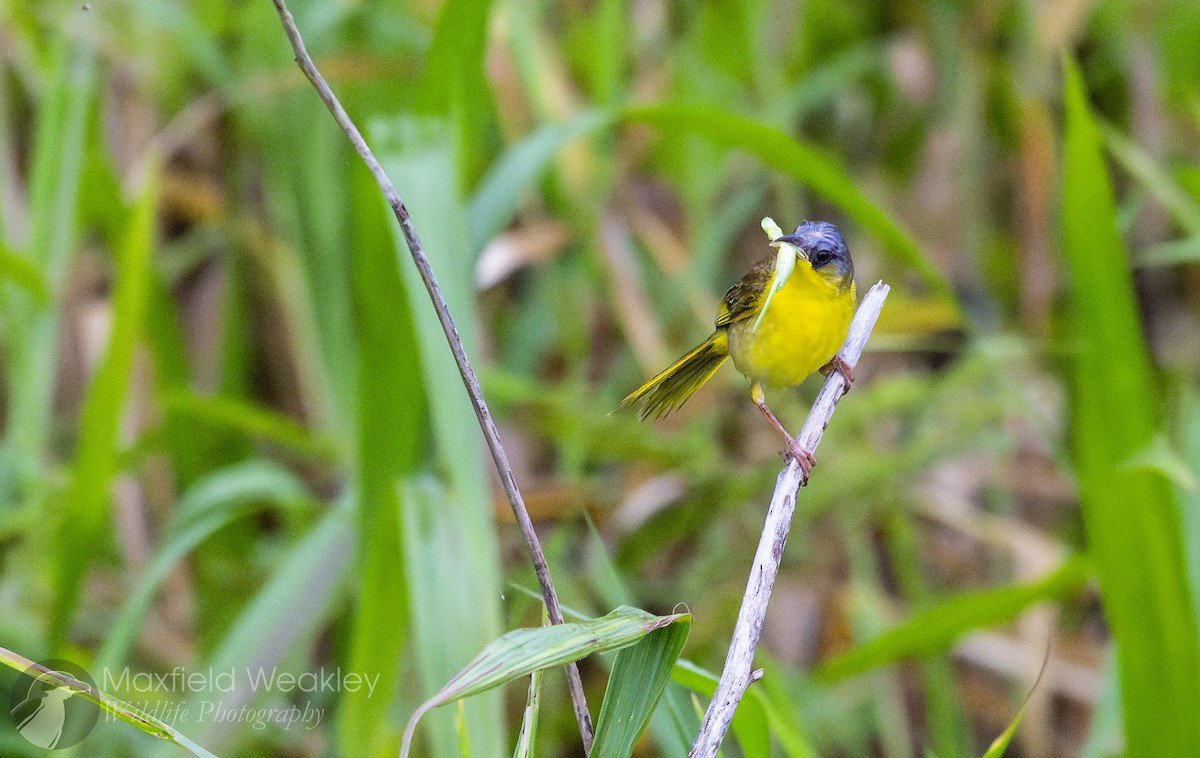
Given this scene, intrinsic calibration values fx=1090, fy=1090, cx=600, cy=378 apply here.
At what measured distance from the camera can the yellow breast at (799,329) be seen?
1.90m

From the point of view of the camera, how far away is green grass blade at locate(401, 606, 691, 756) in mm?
960

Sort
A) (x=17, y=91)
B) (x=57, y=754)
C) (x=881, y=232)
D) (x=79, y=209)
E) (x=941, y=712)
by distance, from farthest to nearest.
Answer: (x=17, y=91) → (x=79, y=209) → (x=941, y=712) → (x=881, y=232) → (x=57, y=754)

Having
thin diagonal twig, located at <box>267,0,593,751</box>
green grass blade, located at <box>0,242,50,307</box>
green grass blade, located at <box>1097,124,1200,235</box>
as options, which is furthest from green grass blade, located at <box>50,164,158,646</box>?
green grass blade, located at <box>1097,124,1200,235</box>

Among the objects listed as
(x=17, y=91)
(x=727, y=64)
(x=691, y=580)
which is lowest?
(x=691, y=580)

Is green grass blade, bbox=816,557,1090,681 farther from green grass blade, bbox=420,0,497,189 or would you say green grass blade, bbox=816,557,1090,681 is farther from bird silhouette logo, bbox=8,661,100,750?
bird silhouette logo, bbox=8,661,100,750

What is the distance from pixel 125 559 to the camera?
3148 millimetres

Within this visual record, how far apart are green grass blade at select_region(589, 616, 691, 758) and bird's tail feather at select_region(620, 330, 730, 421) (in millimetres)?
670

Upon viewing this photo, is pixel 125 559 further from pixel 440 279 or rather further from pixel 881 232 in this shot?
pixel 881 232

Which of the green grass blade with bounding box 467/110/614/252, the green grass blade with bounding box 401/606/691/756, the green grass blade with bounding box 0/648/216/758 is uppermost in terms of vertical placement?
the green grass blade with bounding box 467/110/614/252

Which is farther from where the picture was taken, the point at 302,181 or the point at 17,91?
the point at 17,91

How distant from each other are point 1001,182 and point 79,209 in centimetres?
329

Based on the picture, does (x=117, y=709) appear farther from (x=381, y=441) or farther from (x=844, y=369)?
(x=844, y=369)

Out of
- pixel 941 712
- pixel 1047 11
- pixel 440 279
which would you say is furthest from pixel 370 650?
pixel 1047 11

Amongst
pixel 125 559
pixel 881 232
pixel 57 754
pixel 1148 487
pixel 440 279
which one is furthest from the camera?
pixel 125 559
